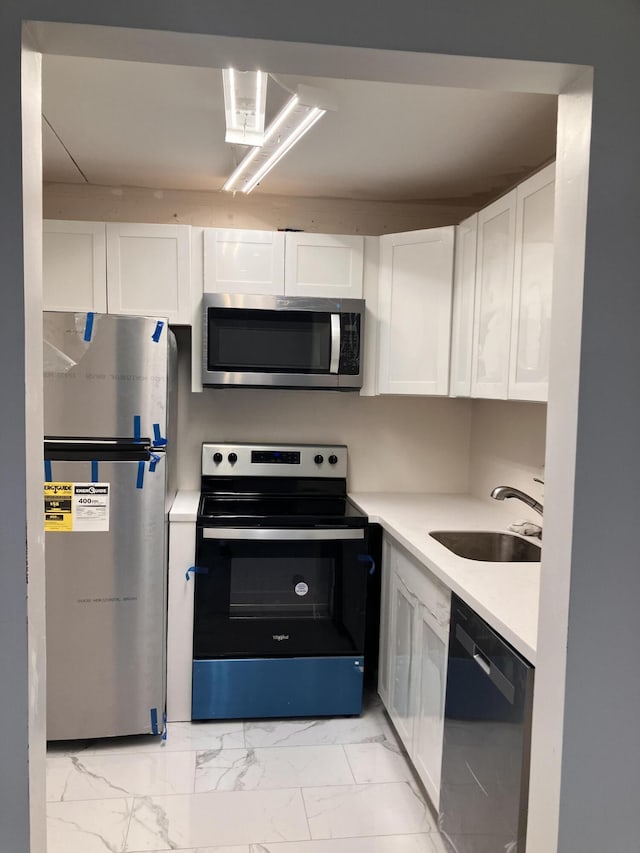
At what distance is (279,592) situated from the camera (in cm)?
270

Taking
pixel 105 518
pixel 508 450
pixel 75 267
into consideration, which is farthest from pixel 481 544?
pixel 75 267

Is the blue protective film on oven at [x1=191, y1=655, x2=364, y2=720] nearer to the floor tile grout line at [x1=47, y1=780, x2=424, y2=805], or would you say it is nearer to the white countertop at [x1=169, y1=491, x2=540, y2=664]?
the floor tile grout line at [x1=47, y1=780, x2=424, y2=805]

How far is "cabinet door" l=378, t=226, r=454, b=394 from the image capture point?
2.82 m

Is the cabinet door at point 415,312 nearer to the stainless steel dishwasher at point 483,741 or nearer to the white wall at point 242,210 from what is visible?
the white wall at point 242,210

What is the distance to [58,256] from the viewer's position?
273 cm

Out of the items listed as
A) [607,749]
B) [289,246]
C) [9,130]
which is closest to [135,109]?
[289,246]

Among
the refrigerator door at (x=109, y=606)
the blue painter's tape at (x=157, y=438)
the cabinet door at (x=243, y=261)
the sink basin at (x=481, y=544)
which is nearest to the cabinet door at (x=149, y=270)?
the cabinet door at (x=243, y=261)

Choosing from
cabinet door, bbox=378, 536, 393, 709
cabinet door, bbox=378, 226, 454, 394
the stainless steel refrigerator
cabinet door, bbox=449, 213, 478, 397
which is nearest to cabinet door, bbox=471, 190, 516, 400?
cabinet door, bbox=449, 213, 478, 397

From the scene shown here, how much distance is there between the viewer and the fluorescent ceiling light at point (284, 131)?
5.95 ft

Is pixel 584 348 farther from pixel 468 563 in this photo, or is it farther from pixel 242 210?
pixel 242 210

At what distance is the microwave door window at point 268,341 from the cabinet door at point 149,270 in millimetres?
214

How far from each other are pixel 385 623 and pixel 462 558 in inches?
32.6

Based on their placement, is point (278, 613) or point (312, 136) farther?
point (278, 613)

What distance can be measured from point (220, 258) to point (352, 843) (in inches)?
90.4
